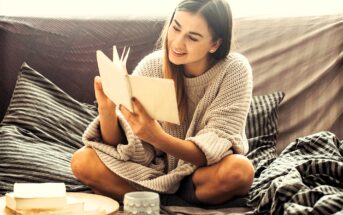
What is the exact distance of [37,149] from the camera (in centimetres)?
202

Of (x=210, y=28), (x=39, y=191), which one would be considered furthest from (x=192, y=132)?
(x=39, y=191)

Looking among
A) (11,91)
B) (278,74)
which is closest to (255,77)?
(278,74)

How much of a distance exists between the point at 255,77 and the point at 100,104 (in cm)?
78

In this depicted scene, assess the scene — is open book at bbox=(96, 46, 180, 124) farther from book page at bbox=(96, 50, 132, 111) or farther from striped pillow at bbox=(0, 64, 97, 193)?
striped pillow at bbox=(0, 64, 97, 193)

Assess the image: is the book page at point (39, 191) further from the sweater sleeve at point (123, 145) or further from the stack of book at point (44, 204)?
the sweater sleeve at point (123, 145)

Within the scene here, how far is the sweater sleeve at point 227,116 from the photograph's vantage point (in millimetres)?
1690

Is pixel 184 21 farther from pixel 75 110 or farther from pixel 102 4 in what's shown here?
pixel 102 4

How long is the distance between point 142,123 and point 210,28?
36cm

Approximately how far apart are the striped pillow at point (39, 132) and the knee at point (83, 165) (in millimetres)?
83

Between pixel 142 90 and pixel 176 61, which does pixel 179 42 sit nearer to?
pixel 176 61

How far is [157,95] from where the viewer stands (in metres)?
1.47

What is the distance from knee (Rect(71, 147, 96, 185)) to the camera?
1770 millimetres

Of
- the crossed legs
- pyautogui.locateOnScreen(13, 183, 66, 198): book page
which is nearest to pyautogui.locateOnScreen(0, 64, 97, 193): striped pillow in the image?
the crossed legs

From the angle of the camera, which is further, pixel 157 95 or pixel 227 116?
pixel 227 116
